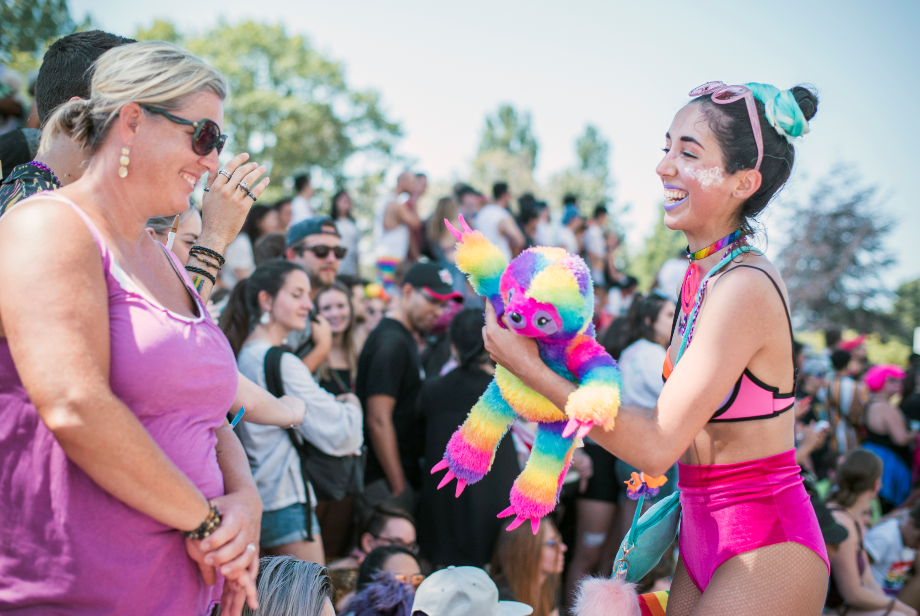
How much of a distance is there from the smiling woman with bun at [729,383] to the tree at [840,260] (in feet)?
88.3

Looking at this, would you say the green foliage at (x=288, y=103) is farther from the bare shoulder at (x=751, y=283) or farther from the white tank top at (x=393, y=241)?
the bare shoulder at (x=751, y=283)

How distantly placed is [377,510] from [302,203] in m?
5.49

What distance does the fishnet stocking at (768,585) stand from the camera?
169cm

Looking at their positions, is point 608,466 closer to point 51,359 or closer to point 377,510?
point 377,510

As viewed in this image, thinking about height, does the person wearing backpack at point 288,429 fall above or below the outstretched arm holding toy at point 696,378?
below

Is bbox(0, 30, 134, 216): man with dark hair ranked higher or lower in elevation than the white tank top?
higher

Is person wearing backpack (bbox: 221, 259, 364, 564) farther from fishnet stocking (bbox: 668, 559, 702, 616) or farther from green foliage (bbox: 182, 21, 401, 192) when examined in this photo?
green foliage (bbox: 182, 21, 401, 192)

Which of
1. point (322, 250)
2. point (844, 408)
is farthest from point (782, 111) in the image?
point (844, 408)

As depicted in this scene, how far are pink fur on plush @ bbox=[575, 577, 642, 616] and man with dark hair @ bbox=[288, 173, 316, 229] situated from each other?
6.85m

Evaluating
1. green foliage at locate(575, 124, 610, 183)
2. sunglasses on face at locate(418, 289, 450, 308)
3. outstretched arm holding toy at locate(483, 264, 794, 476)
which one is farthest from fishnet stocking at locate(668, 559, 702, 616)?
green foliage at locate(575, 124, 610, 183)

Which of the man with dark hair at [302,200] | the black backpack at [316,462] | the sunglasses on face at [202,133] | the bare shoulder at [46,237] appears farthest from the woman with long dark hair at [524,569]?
the man with dark hair at [302,200]

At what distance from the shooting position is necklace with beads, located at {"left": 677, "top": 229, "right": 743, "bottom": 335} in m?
1.96

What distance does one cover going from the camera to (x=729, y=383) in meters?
1.67

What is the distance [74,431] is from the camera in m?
1.18
